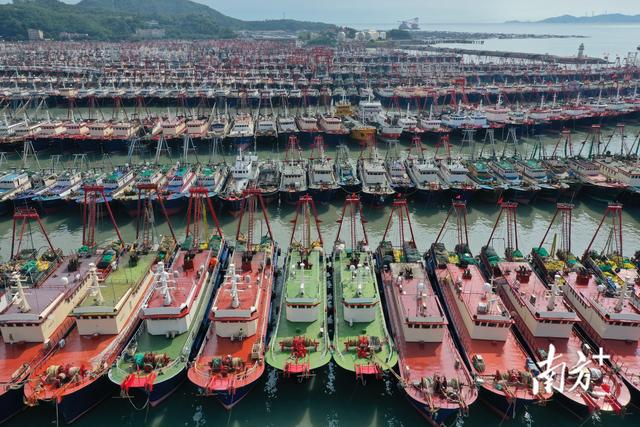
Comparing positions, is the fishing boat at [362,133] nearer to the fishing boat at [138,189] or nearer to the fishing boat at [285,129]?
the fishing boat at [285,129]

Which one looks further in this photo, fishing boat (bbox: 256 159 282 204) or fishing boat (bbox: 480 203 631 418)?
fishing boat (bbox: 256 159 282 204)

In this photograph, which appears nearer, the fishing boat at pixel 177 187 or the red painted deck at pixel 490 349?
the red painted deck at pixel 490 349

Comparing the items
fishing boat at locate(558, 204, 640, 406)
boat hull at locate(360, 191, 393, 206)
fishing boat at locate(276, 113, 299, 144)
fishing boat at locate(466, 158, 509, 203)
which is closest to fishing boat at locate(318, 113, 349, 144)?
fishing boat at locate(276, 113, 299, 144)

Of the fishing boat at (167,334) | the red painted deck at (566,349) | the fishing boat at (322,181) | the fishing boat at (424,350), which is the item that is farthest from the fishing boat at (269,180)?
the red painted deck at (566,349)

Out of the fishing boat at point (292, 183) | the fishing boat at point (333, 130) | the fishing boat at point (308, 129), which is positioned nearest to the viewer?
the fishing boat at point (292, 183)

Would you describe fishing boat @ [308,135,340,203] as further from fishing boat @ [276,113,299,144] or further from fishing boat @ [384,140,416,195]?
fishing boat @ [276,113,299,144]

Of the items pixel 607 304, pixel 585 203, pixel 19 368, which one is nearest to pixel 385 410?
pixel 607 304
